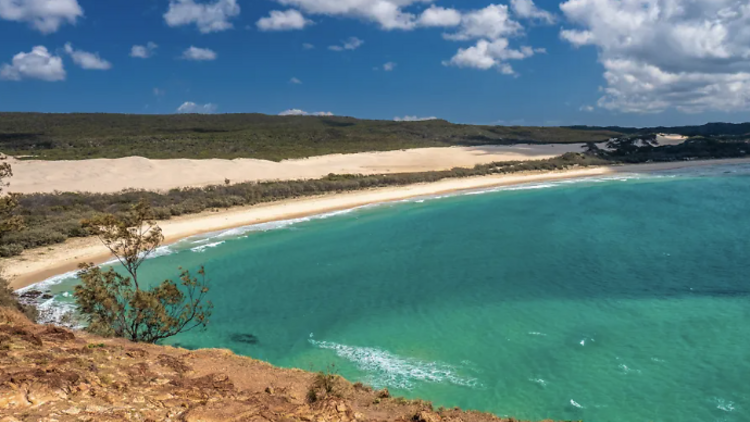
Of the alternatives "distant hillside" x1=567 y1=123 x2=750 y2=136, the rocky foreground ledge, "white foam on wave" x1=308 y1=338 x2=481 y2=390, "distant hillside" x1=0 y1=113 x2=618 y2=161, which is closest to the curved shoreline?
the rocky foreground ledge

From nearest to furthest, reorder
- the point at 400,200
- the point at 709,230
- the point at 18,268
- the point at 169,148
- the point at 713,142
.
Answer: the point at 18,268 < the point at 709,230 < the point at 400,200 < the point at 169,148 < the point at 713,142

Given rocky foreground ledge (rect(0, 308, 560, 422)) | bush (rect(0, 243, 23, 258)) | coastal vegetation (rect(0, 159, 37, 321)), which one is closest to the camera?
rocky foreground ledge (rect(0, 308, 560, 422))

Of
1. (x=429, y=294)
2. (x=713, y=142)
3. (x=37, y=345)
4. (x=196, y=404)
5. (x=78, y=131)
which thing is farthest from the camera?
(x=78, y=131)

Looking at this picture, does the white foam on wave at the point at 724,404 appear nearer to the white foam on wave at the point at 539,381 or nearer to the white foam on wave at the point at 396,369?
the white foam on wave at the point at 539,381

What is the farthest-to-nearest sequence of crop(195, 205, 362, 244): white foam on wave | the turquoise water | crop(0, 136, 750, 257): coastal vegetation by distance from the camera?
crop(195, 205, 362, 244): white foam on wave → crop(0, 136, 750, 257): coastal vegetation → the turquoise water

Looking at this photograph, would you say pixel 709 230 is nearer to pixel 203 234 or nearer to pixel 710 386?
pixel 710 386

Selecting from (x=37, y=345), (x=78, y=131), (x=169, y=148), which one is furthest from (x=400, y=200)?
(x=78, y=131)

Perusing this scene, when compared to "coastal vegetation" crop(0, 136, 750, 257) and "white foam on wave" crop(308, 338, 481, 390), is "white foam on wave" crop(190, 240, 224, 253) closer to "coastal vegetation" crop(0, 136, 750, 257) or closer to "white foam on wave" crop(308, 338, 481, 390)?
"coastal vegetation" crop(0, 136, 750, 257)
